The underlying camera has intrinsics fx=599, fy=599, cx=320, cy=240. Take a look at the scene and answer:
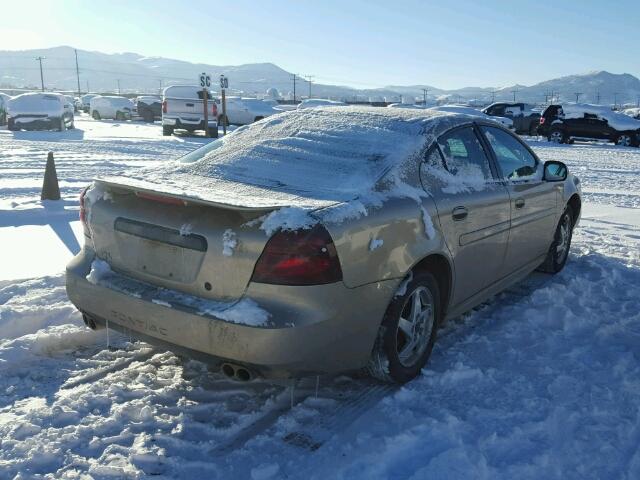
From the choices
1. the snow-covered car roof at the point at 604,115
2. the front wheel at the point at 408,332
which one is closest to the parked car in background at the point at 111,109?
the snow-covered car roof at the point at 604,115

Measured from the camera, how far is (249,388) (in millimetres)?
3398

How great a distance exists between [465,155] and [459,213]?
22.6 inches

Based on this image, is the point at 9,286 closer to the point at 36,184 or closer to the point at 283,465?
the point at 283,465

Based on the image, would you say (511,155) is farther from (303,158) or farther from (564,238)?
(303,158)

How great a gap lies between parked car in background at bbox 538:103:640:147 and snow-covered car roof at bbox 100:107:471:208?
890 inches

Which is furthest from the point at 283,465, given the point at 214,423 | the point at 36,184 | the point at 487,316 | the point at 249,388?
the point at 36,184

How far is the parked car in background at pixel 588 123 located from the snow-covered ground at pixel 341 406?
21548 millimetres

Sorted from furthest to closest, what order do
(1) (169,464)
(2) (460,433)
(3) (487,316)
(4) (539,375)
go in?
(3) (487,316) < (4) (539,375) < (2) (460,433) < (1) (169,464)

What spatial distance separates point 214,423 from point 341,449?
2.20 ft

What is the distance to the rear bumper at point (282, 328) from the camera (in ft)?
8.96

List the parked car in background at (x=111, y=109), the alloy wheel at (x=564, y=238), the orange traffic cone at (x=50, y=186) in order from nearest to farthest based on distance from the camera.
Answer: the alloy wheel at (x=564, y=238), the orange traffic cone at (x=50, y=186), the parked car in background at (x=111, y=109)

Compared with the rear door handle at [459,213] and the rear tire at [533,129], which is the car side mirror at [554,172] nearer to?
the rear door handle at [459,213]

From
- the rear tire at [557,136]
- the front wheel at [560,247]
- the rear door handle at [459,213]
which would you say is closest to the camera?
the rear door handle at [459,213]

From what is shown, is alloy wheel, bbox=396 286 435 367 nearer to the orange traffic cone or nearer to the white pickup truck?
the orange traffic cone
